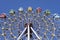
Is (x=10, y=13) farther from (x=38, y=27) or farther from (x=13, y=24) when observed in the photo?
(x=38, y=27)

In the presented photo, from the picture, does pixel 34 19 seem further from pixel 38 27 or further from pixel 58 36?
pixel 58 36

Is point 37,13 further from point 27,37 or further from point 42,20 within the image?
point 27,37

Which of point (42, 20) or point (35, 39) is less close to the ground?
point (42, 20)

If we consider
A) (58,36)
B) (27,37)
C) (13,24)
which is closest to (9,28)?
(13,24)

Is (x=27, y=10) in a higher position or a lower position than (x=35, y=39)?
higher

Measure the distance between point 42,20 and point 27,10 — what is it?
142 centimetres

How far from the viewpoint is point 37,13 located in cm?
2292

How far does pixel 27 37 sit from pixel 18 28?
1227mm

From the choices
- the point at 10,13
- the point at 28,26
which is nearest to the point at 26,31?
the point at 28,26

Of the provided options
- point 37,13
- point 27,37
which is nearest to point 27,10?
point 37,13

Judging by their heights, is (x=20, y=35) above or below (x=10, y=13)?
below

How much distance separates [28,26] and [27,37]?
118 cm

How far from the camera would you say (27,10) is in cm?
2298

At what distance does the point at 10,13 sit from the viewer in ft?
75.7
